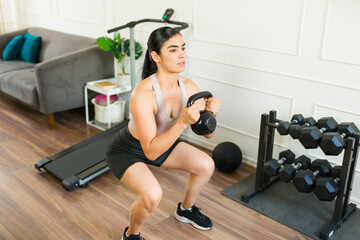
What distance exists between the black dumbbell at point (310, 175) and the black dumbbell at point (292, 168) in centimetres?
4

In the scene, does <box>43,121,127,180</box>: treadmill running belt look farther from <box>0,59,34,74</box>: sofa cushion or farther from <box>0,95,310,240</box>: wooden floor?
<box>0,59,34,74</box>: sofa cushion

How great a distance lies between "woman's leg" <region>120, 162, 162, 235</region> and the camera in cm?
174

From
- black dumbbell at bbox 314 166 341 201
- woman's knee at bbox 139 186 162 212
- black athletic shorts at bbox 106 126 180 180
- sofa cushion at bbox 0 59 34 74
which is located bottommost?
black dumbbell at bbox 314 166 341 201

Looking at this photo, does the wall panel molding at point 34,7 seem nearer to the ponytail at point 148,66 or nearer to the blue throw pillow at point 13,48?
the blue throw pillow at point 13,48

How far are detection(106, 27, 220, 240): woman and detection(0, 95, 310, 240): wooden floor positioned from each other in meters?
0.24

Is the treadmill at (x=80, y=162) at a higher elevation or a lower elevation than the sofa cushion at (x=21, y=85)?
lower

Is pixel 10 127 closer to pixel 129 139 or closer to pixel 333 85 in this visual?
pixel 129 139

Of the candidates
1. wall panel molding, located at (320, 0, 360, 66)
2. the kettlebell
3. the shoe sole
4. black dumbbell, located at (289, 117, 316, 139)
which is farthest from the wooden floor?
wall panel molding, located at (320, 0, 360, 66)

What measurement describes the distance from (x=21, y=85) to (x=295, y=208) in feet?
8.21

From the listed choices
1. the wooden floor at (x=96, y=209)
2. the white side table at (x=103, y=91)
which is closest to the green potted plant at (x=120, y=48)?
the white side table at (x=103, y=91)

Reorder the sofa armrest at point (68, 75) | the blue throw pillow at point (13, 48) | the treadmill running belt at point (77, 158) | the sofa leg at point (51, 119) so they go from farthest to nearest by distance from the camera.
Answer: the blue throw pillow at point (13, 48) → the sofa leg at point (51, 119) → the sofa armrest at point (68, 75) → the treadmill running belt at point (77, 158)

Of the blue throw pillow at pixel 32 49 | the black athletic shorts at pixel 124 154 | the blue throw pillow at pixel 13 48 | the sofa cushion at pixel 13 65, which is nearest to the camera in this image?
the black athletic shorts at pixel 124 154

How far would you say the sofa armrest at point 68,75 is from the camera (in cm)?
324

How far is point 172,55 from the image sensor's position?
1760 millimetres
